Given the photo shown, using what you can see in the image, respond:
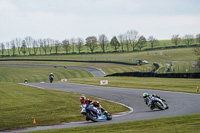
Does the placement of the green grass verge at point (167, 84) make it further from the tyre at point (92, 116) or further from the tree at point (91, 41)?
the tree at point (91, 41)

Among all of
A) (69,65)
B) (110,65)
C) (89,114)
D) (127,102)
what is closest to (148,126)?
(89,114)

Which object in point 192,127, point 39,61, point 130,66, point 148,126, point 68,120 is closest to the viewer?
point 192,127

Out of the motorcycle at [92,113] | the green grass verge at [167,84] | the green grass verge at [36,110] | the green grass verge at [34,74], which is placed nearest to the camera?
the motorcycle at [92,113]

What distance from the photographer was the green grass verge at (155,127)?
13.4m

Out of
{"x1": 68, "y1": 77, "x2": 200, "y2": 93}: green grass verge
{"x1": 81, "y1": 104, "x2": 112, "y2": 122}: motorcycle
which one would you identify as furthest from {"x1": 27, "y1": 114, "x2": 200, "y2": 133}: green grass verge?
{"x1": 68, "y1": 77, "x2": 200, "y2": 93}: green grass verge

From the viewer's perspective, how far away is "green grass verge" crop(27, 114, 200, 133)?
1340 centimetres

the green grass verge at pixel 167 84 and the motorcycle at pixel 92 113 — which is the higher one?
the motorcycle at pixel 92 113

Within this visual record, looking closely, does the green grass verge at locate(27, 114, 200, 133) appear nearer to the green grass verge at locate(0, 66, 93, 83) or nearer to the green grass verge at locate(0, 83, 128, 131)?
the green grass verge at locate(0, 83, 128, 131)

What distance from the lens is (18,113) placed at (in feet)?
68.4

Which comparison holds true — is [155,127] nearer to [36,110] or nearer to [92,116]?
[92,116]

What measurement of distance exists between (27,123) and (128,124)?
232 inches

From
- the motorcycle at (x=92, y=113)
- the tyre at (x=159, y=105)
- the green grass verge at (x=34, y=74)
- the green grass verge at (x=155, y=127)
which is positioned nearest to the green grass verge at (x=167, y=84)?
the tyre at (x=159, y=105)

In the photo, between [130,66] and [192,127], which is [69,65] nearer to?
[130,66]

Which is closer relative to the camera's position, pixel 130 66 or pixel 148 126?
pixel 148 126
